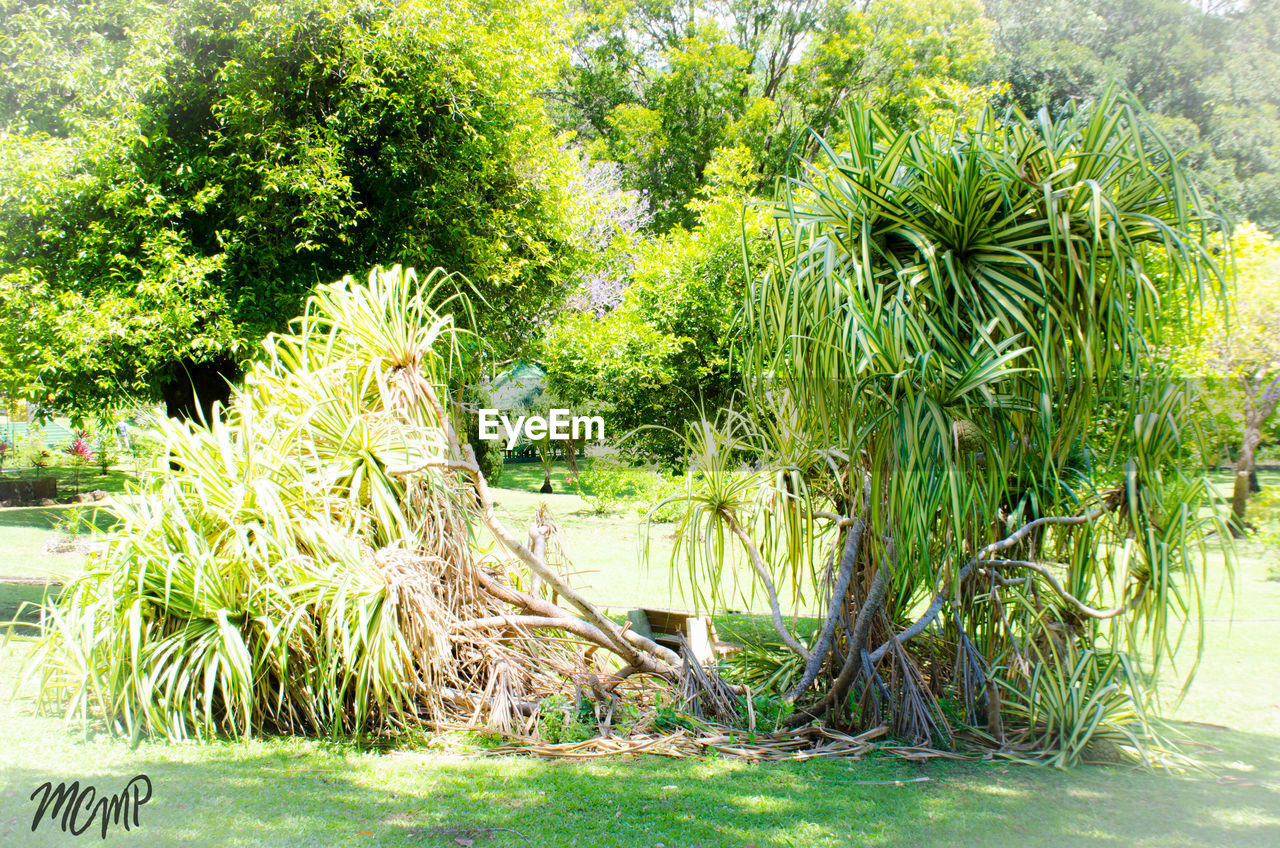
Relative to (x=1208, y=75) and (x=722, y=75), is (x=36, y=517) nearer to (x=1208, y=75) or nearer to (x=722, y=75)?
(x=722, y=75)

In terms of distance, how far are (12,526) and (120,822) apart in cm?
1002

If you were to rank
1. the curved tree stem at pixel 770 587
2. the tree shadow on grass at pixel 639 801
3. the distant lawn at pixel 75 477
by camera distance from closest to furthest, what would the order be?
the tree shadow on grass at pixel 639 801, the curved tree stem at pixel 770 587, the distant lawn at pixel 75 477

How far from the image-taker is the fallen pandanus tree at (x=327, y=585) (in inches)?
145

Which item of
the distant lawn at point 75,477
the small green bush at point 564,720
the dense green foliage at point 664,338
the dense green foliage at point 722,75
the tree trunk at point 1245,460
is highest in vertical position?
the dense green foliage at point 722,75

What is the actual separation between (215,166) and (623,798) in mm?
5997

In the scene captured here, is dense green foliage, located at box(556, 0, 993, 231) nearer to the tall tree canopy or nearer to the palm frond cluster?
the tall tree canopy

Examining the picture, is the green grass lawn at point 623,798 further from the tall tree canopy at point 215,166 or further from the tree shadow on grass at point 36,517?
the tree shadow on grass at point 36,517

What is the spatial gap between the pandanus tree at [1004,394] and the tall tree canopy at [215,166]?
14.2 ft

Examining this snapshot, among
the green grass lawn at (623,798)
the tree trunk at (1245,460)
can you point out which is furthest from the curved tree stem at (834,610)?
the tree trunk at (1245,460)

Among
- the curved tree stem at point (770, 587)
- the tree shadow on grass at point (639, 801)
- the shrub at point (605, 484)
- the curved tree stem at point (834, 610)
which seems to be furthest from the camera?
the shrub at point (605, 484)

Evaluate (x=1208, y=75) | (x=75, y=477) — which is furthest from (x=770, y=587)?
(x=75, y=477)

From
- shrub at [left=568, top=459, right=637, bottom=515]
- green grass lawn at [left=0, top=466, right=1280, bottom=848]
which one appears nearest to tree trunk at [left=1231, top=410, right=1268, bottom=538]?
green grass lawn at [left=0, top=466, right=1280, bottom=848]

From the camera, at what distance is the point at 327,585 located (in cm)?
371

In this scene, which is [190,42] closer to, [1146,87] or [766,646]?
[766,646]
